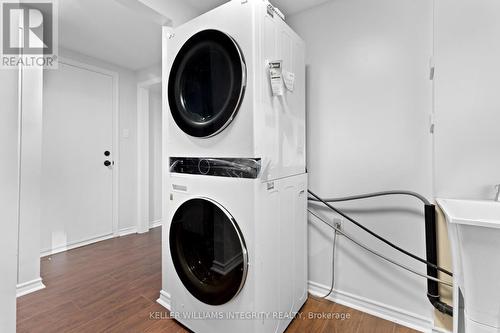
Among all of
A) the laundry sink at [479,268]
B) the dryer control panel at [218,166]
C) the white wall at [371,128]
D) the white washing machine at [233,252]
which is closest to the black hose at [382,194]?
the white wall at [371,128]

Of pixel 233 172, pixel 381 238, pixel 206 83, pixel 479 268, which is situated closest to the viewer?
pixel 479 268

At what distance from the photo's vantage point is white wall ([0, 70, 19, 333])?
640 mm

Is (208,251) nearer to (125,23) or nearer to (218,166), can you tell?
(218,166)

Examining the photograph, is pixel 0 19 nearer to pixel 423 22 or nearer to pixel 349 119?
pixel 349 119

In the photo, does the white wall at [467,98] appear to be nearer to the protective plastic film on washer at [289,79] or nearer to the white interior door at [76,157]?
Answer: the protective plastic film on washer at [289,79]

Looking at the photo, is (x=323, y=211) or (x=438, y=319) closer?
(x=438, y=319)

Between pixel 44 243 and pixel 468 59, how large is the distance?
12.9 ft

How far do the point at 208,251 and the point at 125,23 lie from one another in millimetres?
2267

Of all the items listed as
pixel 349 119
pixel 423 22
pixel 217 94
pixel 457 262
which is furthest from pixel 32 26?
pixel 457 262

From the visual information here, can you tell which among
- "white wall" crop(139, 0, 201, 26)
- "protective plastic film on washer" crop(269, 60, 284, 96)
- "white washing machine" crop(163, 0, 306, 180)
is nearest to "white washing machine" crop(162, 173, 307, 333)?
"white washing machine" crop(163, 0, 306, 180)

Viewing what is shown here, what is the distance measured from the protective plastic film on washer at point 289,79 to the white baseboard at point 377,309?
1533mm

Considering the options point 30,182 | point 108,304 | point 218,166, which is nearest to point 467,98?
point 218,166

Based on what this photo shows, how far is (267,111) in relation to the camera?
1.24m

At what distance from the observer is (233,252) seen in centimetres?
122
